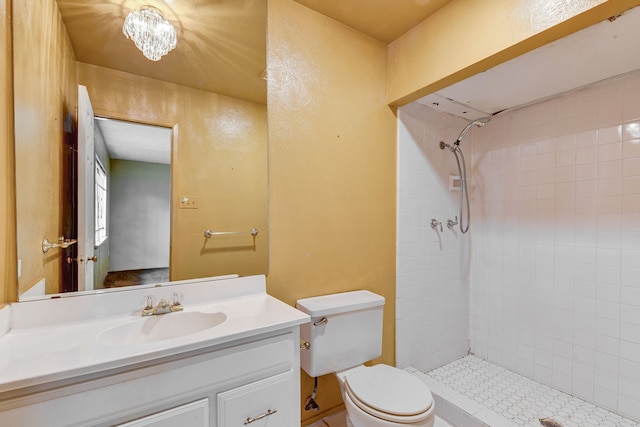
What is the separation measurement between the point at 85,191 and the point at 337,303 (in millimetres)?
1254

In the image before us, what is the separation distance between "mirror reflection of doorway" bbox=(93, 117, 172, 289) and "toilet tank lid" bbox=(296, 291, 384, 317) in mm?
693

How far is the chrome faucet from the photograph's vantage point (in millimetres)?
1218

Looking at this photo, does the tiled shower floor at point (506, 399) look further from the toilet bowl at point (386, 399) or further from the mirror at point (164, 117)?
the mirror at point (164, 117)

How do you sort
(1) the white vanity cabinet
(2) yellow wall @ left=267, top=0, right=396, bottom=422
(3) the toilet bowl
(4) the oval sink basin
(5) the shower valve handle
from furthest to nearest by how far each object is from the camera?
(5) the shower valve handle
(2) yellow wall @ left=267, top=0, right=396, bottom=422
(3) the toilet bowl
(4) the oval sink basin
(1) the white vanity cabinet

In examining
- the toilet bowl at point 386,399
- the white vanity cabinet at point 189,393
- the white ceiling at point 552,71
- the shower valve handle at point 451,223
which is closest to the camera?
the white vanity cabinet at point 189,393

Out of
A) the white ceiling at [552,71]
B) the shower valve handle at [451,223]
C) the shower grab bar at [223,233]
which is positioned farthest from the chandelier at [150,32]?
the shower valve handle at [451,223]

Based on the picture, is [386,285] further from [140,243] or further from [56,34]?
[56,34]

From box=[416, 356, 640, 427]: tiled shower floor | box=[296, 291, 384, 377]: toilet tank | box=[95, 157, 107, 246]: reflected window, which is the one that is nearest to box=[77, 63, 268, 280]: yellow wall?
box=[95, 157, 107, 246]: reflected window

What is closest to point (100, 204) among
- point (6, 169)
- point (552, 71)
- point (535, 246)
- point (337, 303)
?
→ point (6, 169)

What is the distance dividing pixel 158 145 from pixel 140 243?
0.44 m

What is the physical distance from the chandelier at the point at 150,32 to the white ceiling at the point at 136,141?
1.04 ft

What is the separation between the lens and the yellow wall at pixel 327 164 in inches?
62.7

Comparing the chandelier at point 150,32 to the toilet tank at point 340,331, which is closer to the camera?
the chandelier at point 150,32

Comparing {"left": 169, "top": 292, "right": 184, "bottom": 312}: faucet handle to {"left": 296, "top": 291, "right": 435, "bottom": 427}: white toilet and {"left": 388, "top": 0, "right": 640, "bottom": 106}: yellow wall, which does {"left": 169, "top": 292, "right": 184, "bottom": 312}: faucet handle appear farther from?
{"left": 388, "top": 0, "right": 640, "bottom": 106}: yellow wall
